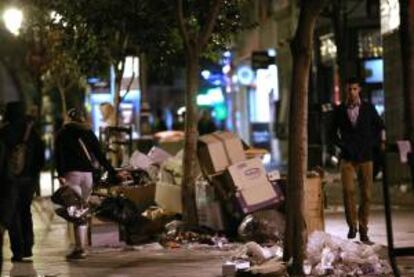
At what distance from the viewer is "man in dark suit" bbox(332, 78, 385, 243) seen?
38.2ft

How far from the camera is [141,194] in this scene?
44.3 feet

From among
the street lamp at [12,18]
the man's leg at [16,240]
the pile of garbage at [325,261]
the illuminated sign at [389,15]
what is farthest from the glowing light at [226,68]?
the pile of garbage at [325,261]

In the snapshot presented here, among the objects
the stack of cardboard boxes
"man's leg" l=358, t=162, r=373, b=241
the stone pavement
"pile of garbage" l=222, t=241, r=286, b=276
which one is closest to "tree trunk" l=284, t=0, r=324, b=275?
"pile of garbage" l=222, t=241, r=286, b=276

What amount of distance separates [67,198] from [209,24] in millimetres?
3093

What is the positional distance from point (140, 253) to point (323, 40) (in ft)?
59.9

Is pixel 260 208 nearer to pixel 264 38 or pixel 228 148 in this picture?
pixel 228 148

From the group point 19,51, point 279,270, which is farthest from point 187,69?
point 19,51

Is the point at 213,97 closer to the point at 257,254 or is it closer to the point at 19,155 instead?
the point at 19,155

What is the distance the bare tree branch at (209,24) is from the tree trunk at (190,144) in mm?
158

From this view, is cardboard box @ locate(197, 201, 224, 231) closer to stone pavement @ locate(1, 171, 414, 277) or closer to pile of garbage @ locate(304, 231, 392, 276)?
stone pavement @ locate(1, 171, 414, 277)

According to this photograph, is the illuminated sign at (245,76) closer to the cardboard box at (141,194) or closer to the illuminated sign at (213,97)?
the illuminated sign at (213,97)

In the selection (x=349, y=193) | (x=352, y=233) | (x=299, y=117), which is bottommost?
(x=352, y=233)

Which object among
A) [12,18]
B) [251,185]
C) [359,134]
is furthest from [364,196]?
[12,18]

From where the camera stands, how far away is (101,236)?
1348cm
